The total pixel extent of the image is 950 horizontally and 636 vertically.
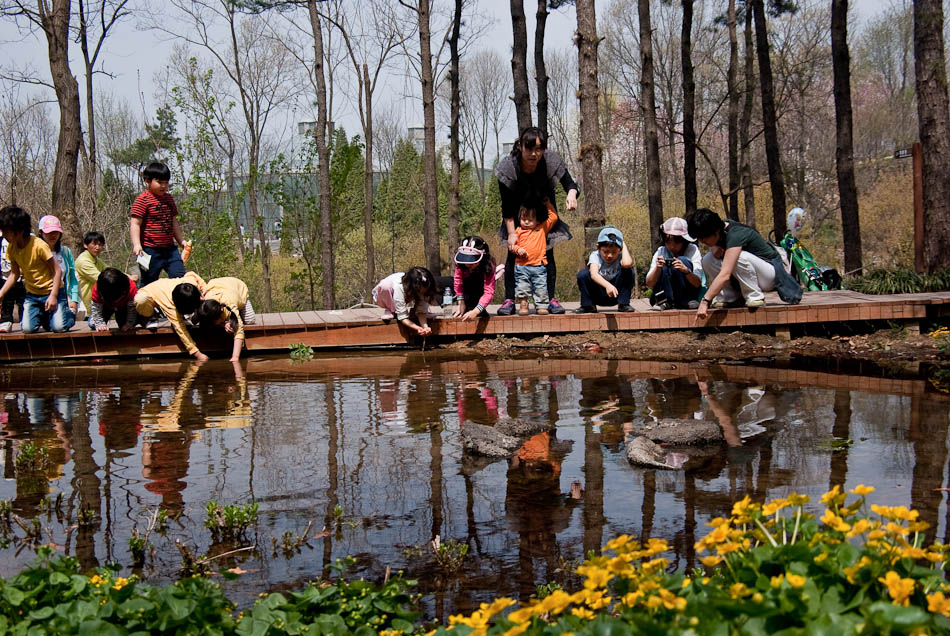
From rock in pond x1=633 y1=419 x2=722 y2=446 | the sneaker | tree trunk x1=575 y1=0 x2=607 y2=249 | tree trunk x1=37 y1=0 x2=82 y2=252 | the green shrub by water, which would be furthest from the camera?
tree trunk x1=37 y1=0 x2=82 y2=252

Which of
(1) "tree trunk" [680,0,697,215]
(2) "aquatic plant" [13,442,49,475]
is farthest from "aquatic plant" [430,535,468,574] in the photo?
(1) "tree trunk" [680,0,697,215]

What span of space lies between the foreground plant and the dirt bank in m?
6.45

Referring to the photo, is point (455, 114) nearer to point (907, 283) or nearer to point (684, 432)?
point (907, 283)

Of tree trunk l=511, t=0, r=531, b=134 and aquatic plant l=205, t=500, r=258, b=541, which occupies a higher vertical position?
tree trunk l=511, t=0, r=531, b=134

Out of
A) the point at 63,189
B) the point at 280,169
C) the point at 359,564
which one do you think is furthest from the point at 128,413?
the point at 280,169

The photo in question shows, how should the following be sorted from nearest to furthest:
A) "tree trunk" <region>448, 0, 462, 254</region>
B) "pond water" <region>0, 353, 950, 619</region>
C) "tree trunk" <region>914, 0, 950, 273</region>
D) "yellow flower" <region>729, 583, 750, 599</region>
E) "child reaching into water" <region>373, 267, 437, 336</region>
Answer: "yellow flower" <region>729, 583, 750, 599</region>
"pond water" <region>0, 353, 950, 619</region>
"child reaching into water" <region>373, 267, 437, 336</region>
"tree trunk" <region>914, 0, 950, 273</region>
"tree trunk" <region>448, 0, 462, 254</region>

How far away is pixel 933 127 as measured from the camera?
11008mm

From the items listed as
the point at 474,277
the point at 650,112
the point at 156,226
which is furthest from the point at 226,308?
the point at 650,112

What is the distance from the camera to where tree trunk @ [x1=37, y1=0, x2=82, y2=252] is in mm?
12961

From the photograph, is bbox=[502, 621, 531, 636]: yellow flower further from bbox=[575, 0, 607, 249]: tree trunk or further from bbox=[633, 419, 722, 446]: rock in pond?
bbox=[575, 0, 607, 249]: tree trunk

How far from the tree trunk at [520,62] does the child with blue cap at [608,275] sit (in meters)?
7.74

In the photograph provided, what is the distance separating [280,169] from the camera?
23.6 metres

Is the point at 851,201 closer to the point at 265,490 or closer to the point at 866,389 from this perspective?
the point at 866,389

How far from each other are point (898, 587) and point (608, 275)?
7901mm
